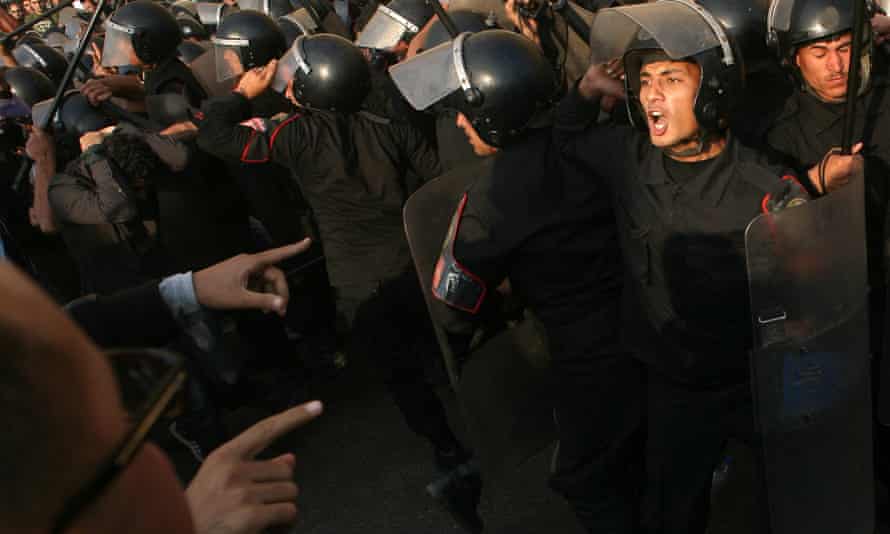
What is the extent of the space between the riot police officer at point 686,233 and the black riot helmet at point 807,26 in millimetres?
820

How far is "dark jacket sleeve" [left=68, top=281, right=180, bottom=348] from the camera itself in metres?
1.91

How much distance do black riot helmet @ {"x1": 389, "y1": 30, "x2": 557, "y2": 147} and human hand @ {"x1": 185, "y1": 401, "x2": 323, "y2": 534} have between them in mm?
1700

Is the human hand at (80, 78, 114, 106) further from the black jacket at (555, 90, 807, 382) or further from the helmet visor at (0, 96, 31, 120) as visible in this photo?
the black jacket at (555, 90, 807, 382)

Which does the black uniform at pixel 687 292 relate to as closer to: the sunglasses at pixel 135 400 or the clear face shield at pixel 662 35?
the clear face shield at pixel 662 35

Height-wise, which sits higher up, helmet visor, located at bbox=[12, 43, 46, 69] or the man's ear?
the man's ear

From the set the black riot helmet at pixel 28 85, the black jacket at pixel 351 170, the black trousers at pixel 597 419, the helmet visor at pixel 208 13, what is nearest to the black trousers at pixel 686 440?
the black trousers at pixel 597 419

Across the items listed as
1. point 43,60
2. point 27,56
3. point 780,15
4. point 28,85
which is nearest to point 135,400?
point 780,15

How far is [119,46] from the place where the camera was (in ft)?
17.6

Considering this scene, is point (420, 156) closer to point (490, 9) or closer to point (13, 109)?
point (490, 9)

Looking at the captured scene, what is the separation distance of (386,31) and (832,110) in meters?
2.80

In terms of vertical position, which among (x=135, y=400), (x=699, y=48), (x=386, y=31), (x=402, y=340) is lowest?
(x=402, y=340)

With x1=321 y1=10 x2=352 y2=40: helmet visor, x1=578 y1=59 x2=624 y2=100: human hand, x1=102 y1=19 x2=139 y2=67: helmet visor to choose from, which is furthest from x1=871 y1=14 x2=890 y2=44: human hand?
x1=102 y1=19 x2=139 y2=67: helmet visor

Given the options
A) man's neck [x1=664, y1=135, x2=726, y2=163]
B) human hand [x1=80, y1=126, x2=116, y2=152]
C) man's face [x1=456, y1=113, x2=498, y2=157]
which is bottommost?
human hand [x1=80, y1=126, x2=116, y2=152]

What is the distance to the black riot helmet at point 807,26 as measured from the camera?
2.91m
